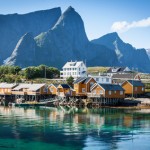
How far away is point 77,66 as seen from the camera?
143m

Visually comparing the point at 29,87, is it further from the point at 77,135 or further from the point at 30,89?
the point at 77,135

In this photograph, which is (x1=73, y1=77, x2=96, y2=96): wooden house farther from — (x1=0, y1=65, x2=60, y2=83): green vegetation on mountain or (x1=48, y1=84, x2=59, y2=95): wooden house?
(x1=0, y1=65, x2=60, y2=83): green vegetation on mountain

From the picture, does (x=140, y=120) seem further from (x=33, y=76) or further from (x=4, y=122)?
(x=33, y=76)

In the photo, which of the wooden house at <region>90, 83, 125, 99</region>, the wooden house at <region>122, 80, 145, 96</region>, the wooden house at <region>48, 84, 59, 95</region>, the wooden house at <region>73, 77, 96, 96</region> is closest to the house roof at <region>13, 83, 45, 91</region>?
the wooden house at <region>48, 84, 59, 95</region>

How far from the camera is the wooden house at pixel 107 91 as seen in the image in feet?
262

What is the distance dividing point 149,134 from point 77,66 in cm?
10250

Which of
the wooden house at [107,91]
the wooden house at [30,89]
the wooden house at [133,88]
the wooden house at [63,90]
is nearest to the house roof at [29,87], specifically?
the wooden house at [30,89]

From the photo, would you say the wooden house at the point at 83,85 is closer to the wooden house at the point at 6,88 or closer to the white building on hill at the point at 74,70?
the wooden house at the point at 6,88

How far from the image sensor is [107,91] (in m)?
80.1

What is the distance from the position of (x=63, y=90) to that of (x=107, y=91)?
1286 cm

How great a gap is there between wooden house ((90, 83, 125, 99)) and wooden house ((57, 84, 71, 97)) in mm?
7035

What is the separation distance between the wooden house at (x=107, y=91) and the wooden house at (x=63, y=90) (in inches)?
277

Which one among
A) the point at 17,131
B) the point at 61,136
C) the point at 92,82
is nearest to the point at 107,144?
the point at 61,136

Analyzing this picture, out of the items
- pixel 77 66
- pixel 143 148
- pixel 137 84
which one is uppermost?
pixel 77 66
